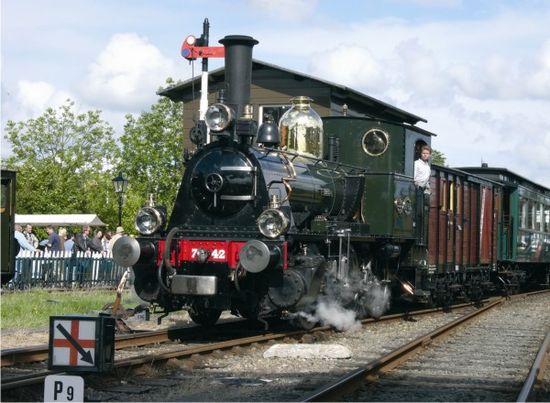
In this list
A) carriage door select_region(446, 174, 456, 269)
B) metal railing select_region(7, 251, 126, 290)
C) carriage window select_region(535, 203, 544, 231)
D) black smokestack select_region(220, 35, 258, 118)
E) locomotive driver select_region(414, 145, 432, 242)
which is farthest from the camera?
carriage window select_region(535, 203, 544, 231)

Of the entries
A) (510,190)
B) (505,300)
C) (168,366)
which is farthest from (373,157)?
(510,190)

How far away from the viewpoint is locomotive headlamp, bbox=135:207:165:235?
12.6 m

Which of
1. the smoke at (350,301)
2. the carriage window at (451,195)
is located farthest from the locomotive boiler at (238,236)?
the carriage window at (451,195)

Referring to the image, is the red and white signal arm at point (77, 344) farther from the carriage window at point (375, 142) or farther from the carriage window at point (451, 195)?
the carriage window at point (451, 195)

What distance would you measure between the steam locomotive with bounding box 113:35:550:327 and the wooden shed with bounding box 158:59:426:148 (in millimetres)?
11342

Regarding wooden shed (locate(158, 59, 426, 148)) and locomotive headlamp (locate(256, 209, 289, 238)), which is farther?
wooden shed (locate(158, 59, 426, 148))

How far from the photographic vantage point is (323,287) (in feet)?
43.2

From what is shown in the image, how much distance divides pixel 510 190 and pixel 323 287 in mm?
14320

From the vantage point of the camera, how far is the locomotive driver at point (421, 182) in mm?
16500

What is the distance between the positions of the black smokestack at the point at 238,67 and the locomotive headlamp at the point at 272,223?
16.8 ft

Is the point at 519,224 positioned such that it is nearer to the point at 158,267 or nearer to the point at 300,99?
the point at 300,99

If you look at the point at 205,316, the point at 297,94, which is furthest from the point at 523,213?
the point at 205,316

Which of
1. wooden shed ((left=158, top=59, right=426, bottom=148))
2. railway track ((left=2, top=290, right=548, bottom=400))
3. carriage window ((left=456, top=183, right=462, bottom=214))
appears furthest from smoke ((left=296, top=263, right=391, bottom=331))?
wooden shed ((left=158, top=59, right=426, bottom=148))

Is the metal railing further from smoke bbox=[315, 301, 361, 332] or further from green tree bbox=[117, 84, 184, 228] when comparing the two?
green tree bbox=[117, 84, 184, 228]
